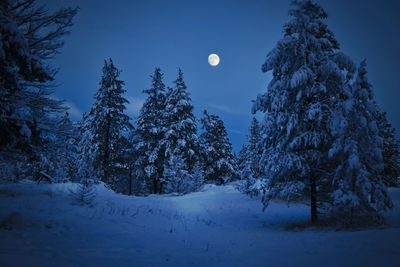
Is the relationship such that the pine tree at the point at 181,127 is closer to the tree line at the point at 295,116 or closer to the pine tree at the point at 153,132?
the pine tree at the point at 153,132

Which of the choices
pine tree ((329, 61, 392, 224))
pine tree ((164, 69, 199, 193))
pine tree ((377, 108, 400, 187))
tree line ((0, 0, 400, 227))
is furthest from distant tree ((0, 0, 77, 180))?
pine tree ((377, 108, 400, 187))

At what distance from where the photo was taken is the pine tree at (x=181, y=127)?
73.5 ft

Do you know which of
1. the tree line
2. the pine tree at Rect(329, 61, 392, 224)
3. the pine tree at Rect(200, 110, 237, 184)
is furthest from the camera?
the pine tree at Rect(200, 110, 237, 184)

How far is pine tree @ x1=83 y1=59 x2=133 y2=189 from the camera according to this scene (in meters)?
20.9

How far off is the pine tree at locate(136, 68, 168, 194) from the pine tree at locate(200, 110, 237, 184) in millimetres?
7367

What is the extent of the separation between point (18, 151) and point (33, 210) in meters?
2.30

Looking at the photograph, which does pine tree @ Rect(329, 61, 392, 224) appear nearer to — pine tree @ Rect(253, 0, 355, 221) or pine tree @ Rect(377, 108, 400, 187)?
pine tree @ Rect(253, 0, 355, 221)

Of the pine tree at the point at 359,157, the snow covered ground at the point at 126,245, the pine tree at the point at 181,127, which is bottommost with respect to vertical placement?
the snow covered ground at the point at 126,245

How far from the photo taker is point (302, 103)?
8.85m

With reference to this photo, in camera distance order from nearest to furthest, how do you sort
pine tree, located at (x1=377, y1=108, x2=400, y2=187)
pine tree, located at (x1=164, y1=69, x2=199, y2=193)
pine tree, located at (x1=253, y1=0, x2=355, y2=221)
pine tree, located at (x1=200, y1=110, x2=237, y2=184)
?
pine tree, located at (x1=253, y1=0, x2=355, y2=221), pine tree, located at (x1=164, y1=69, x2=199, y2=193), pine tree, located at (x1=377, y1=108, x2=400, y2=187), pine tree, located at (x1=200, y1=110, x2=237, y2=184)

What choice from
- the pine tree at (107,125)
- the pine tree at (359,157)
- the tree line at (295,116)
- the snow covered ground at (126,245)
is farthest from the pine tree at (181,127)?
the pine tree at (359,157)

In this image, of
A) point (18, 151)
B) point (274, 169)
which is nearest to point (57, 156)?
point (18, 151)

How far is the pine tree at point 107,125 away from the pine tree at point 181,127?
474 cm

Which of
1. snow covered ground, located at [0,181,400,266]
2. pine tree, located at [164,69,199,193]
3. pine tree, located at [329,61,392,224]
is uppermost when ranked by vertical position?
pine tree, located at [164,69,199,193]
